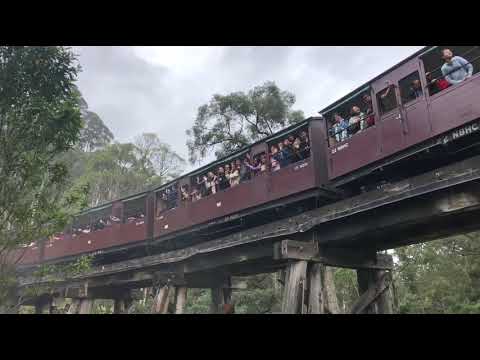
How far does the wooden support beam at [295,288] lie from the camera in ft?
28.2

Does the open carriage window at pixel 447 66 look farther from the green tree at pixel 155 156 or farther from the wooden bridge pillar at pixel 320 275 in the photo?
the green tree at pixel 155 156

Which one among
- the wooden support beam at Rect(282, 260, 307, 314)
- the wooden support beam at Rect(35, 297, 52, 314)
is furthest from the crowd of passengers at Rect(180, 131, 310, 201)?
the wooden support beam at Rect(35, 297, 52, 314)

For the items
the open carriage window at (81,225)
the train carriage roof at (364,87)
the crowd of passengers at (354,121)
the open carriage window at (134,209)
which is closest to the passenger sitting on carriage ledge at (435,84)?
the train carriage roof at (364,87)

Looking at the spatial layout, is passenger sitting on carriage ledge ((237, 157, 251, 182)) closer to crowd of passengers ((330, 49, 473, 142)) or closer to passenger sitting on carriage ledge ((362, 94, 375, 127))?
crowd of passengers ((330, 49, 473, 142))

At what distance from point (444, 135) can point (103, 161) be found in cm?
3781

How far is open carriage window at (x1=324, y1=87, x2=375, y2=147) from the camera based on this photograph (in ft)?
29.2

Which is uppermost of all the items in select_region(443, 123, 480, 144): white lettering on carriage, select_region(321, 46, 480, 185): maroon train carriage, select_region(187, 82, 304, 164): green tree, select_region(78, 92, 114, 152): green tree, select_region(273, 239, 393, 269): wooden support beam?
select_region(78, 92, 114, 152): green tree

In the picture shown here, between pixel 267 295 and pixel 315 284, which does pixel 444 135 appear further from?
pixel 267 295

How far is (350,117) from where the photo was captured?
31.1 feet

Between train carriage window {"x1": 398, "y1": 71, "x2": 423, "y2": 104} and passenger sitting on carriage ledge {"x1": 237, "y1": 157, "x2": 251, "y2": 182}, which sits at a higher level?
train carriage window {"x1": 398, "y1": 71, "x2": 423, "y2": 104}

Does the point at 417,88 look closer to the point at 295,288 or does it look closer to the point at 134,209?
the point at 295,288

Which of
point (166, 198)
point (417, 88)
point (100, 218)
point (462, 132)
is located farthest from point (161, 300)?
point (462, 132)

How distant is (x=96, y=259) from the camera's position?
17844 millimetres
